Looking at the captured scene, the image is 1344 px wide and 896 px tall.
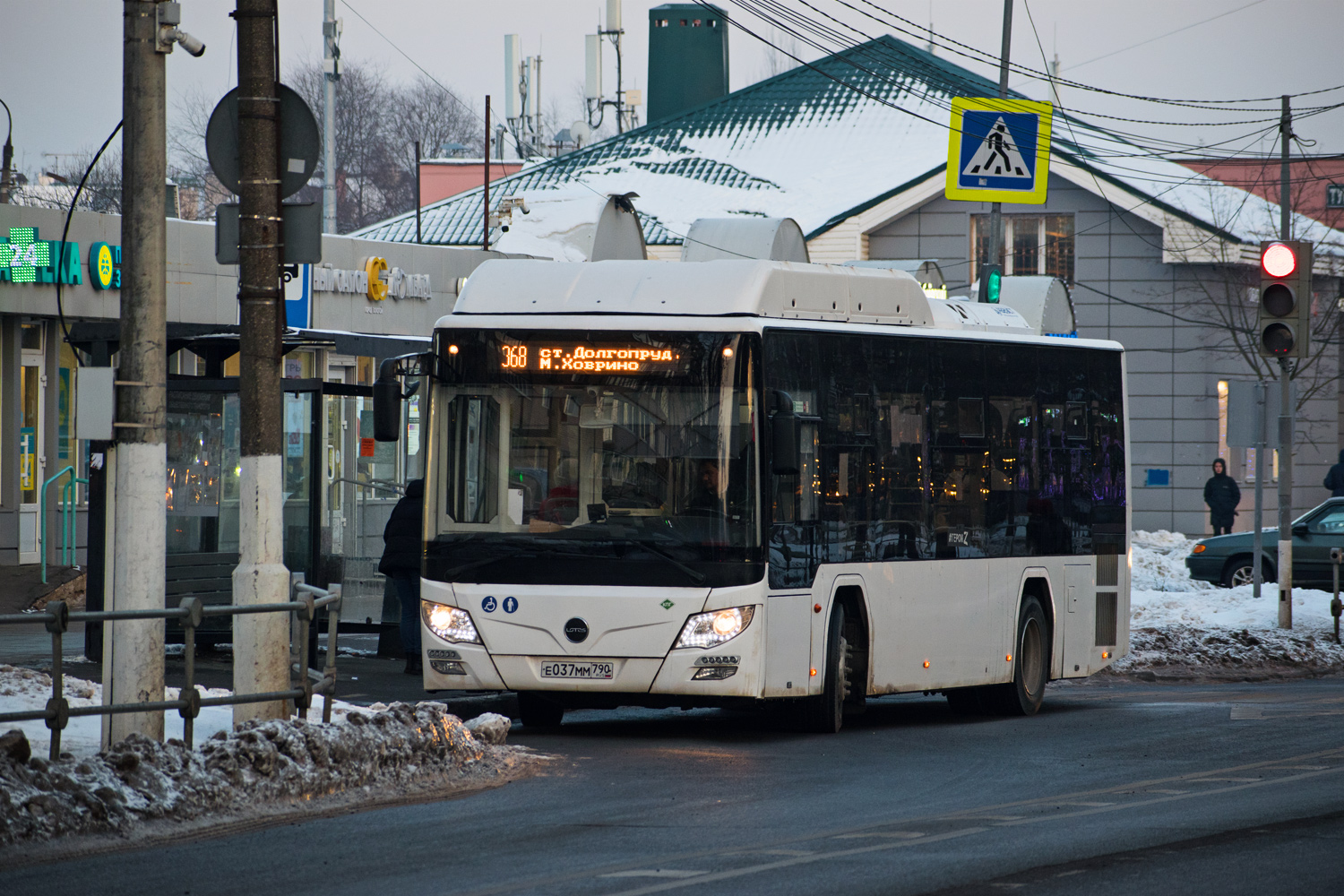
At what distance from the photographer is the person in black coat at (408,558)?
15.5 m

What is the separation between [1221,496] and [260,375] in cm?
2720

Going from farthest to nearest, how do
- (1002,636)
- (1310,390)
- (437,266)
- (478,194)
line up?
(478,194), (1310,390), (437,266), (1002,636)

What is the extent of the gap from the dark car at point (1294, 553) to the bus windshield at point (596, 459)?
51.0 ft

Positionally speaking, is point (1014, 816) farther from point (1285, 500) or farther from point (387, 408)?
point (1285, 500)

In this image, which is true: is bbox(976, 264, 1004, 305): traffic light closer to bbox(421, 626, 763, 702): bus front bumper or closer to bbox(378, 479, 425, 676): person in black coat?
bbox(378, 479, 425, 676): person in black coat

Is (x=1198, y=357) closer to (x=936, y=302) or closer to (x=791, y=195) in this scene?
(x=791, y=195)

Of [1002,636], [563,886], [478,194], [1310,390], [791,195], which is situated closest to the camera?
[563,886]

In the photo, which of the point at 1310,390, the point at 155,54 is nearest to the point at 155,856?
the point at 155,54

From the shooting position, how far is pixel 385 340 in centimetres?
1862

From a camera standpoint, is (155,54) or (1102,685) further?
(1102,685)

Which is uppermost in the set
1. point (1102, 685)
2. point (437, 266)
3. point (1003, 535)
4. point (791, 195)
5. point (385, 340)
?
point (791, 195)

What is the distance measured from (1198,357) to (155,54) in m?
32.6

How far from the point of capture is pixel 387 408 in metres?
12.2

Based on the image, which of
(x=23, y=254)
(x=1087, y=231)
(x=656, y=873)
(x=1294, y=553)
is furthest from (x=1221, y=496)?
(x=656, y=873)
